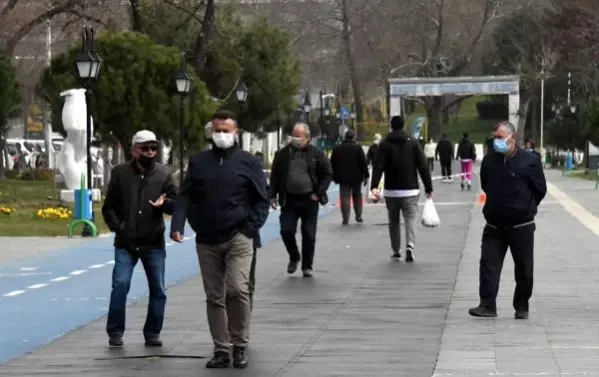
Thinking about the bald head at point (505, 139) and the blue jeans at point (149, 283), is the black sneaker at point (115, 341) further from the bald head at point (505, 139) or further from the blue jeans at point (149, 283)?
the bald head at point (505, 139)

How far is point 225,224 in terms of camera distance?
34.9ft

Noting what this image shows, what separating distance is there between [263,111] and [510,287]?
41882mm

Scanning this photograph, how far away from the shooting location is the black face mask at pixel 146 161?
11859 millimetres

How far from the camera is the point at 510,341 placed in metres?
11.8

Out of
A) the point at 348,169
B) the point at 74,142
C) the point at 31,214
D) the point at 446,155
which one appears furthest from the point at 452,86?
the point at 348,169

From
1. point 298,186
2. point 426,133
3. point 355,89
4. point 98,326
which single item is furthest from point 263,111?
point 98,326

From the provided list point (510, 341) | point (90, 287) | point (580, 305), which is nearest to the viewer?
point (510, 341)

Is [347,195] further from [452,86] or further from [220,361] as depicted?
[452,86]

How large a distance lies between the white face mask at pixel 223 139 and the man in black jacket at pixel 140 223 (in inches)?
50.7

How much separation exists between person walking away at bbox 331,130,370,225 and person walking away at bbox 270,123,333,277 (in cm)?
1026

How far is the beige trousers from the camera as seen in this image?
34.9ft

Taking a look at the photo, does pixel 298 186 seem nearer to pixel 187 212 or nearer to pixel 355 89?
pixel 187 212

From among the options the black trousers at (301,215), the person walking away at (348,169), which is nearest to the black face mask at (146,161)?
the black trousers at (301,215)

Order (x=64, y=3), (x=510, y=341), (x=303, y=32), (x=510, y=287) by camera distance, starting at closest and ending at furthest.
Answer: (x=510, y=341)
(x=510, y=287)
(x=64, y=3)
(x=303, y=32)
